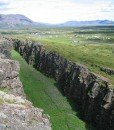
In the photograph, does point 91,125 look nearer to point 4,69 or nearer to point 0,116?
point 4,69

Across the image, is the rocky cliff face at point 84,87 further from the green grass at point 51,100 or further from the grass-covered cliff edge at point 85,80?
the green grass at point 51,100

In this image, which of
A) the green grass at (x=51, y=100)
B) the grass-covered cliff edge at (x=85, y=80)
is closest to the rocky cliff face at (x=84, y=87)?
the grass-covered cliff edge at (x=85, y=80)

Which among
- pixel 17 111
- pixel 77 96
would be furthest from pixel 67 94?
pixel 17 111

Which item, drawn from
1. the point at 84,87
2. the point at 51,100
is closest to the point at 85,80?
the point at 84,87

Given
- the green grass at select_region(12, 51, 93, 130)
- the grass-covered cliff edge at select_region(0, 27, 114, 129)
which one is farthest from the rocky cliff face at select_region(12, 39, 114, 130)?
the green grass at select_region(12, 51, 93, 130)

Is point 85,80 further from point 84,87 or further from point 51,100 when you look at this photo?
point 51,100
